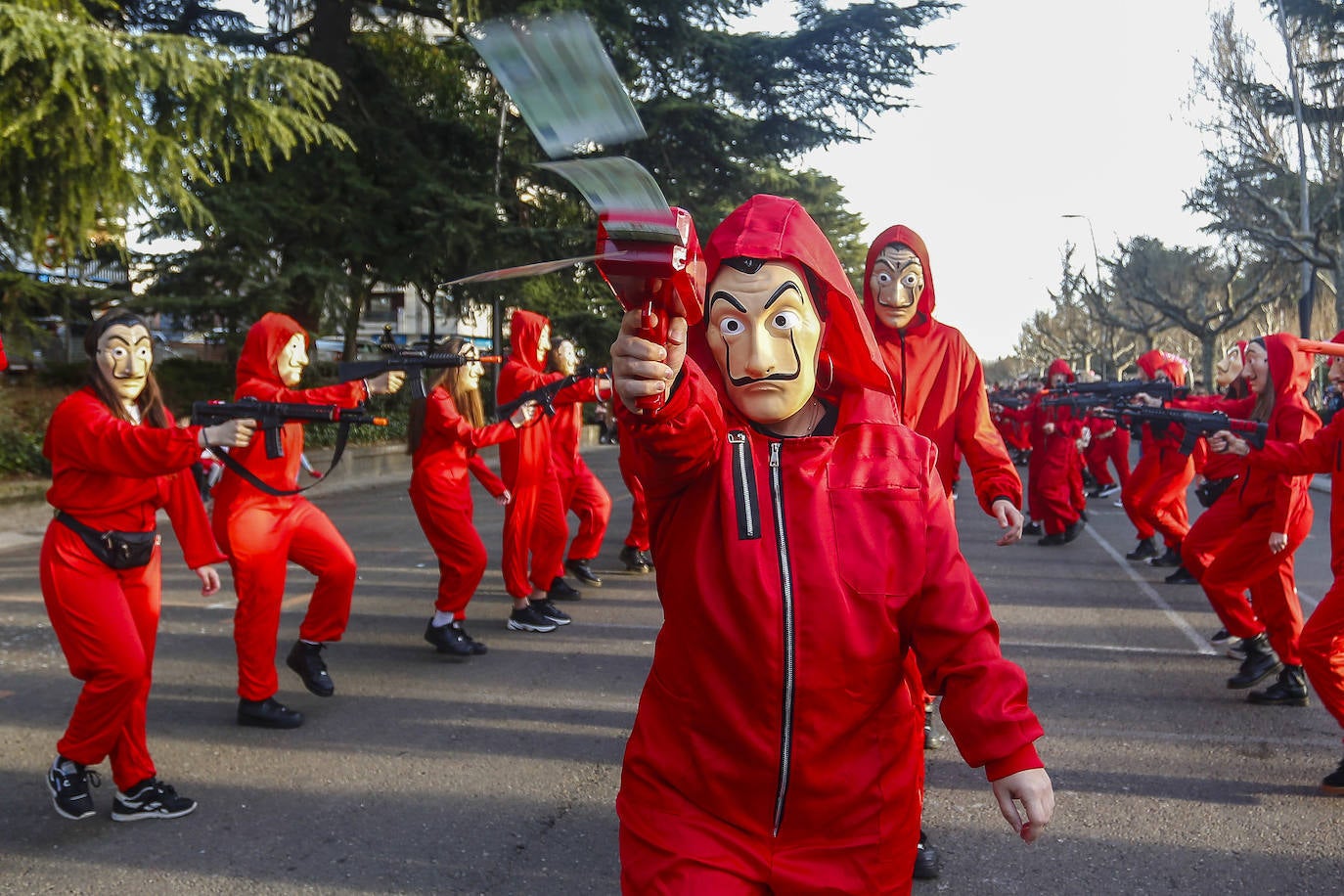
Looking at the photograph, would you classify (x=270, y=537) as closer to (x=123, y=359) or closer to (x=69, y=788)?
A: (x=123, y=359)

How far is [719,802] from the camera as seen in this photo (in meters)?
2.18

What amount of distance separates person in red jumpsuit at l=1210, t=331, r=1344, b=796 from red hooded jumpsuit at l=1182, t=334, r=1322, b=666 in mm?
266

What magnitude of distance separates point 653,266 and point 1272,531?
18.1 feet

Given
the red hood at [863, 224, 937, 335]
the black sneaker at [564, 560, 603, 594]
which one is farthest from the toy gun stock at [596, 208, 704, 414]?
the black sneaker at [564, 560, 603, 594]

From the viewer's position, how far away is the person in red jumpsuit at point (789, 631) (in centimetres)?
213

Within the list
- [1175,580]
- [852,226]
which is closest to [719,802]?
[1175,580]

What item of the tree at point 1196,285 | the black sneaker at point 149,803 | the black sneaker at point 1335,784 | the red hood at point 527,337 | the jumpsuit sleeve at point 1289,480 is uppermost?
the tree at point 1196,285

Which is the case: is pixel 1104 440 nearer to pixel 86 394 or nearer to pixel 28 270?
pixel 86 394

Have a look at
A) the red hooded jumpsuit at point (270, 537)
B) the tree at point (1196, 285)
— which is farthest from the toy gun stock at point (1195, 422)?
the tree at point (1196, 285)

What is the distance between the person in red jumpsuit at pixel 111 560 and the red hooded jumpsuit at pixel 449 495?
2.47 meters

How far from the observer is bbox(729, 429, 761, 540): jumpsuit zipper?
2.20 m

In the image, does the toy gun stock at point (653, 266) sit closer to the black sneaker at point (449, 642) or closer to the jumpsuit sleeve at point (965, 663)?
the jumpsuit sleeve at point (965, 663)

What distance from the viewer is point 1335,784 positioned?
469cm

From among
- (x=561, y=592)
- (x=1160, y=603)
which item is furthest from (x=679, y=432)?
(x=1160, y=603)
